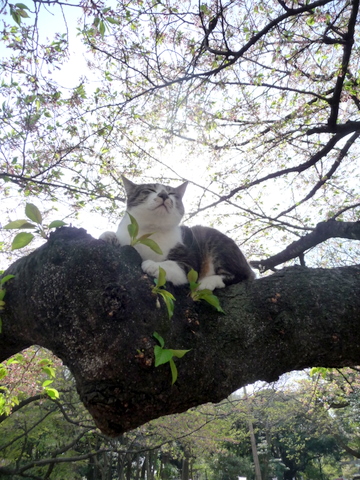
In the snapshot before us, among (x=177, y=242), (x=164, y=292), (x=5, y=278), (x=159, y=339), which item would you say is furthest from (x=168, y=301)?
(x=177, y=242)

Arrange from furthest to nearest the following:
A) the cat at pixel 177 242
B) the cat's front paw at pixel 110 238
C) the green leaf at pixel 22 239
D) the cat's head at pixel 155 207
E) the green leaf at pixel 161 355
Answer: the cat's head at pixel 155 207
the cat's front paw at pixel 110 238
the cat at pixel 177 242
the green leaf at pixel 22 239
the green leaf at pixel 161 355

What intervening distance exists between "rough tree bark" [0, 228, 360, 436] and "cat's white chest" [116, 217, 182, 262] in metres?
0.83

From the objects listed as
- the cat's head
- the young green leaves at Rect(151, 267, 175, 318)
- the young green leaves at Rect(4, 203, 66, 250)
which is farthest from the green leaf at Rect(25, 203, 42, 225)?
the cat's head

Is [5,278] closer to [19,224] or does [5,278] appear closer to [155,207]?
[19,224]

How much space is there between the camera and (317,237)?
185 inches

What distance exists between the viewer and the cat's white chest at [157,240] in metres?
2.54

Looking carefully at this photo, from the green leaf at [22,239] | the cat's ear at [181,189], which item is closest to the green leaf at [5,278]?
the green leaf at [22,239]

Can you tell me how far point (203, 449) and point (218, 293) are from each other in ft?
44.1

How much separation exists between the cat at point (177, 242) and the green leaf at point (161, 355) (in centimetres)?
74

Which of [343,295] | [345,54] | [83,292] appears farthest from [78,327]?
[345,54]

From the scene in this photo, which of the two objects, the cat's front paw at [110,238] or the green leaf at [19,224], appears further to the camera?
the cat's front paw at [110,238]

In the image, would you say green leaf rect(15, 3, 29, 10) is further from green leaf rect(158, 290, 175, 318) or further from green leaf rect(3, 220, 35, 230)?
green leaf rect(158, 290, 175, 318)

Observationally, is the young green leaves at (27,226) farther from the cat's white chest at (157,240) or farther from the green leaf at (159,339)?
the cat's white chest at (157,240)

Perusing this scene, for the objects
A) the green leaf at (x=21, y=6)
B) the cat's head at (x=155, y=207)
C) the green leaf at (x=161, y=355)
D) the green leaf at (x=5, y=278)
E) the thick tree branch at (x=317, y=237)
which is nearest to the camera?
the green leaf at (x=161, y=355)
